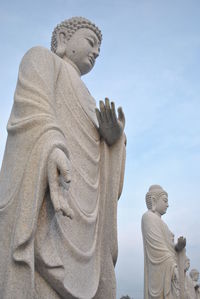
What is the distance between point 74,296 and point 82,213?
75 cm

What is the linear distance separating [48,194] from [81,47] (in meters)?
2.08

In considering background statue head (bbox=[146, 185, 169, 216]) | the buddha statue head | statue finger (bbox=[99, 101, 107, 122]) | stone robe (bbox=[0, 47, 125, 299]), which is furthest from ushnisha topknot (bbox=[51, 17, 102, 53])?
background statue head (bbox=[146, 185, 169, 216])

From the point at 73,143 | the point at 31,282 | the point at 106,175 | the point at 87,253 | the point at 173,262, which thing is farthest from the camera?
the point at 173,262

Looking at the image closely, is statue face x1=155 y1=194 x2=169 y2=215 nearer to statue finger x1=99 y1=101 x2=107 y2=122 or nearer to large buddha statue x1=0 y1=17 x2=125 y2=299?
large buddha statue x1=0 y1=17 x2=125 y2=299

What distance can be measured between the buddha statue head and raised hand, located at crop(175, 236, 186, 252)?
5319 mm

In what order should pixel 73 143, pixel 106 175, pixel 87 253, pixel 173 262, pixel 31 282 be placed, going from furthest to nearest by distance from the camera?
1. pixel 173 262
2. pixel 106 175
3. pixel 73 143
4. pixel 87 253
5. pixel 31 282

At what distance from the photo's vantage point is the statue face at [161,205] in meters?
9.66

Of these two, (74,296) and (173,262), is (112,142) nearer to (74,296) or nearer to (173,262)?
(74,296)

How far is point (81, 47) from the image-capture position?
4.71 meters

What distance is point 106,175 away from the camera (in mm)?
4281

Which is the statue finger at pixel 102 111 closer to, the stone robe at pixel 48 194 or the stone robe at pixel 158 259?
the stone robe at pixel 48 194

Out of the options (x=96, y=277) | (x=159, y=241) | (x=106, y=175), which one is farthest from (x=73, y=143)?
(x=159, y=241)

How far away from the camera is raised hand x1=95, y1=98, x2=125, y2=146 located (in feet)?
13.6

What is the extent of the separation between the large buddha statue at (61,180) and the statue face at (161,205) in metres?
5.47
